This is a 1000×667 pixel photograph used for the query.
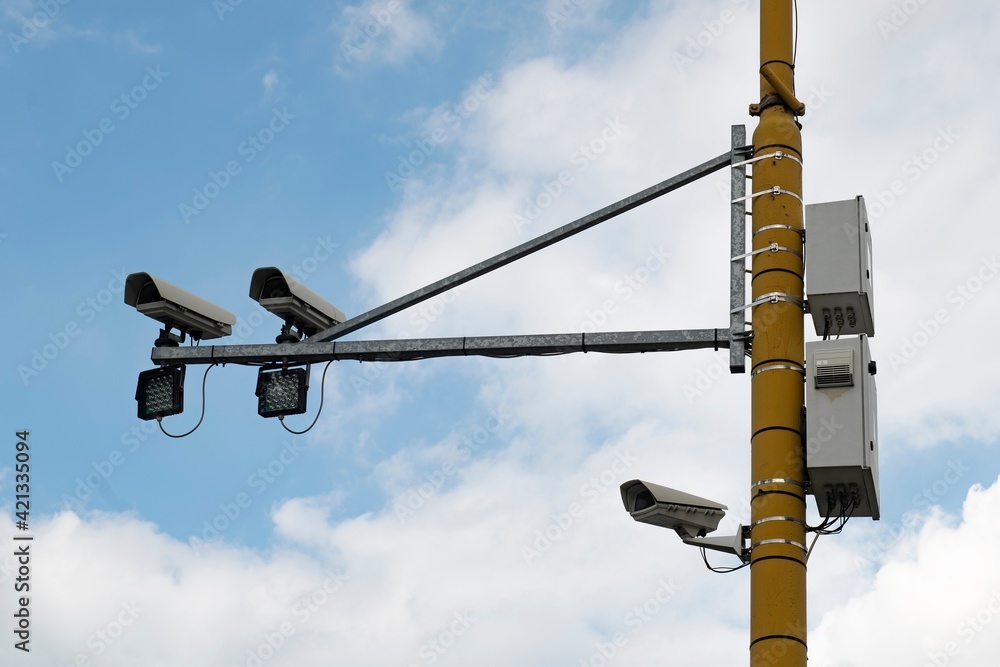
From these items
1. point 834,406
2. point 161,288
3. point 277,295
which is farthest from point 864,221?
point 161,288

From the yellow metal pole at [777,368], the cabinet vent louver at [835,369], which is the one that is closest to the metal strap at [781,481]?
the yellow metal pole at [777,368]

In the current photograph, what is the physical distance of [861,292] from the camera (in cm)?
1255

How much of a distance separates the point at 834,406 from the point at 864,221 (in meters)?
1.63

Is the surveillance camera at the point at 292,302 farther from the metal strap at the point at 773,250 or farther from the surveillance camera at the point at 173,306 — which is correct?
the metal strap at the point at 773,250

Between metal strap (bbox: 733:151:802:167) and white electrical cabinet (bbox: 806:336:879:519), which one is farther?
metal strap (bbox: 733:151:802:167)

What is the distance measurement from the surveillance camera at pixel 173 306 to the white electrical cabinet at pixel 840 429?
5757 mm

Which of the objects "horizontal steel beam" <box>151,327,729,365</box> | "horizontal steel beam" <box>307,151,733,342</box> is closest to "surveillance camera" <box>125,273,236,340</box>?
"horizontal steel beam" <box>151,327,729,365</box>

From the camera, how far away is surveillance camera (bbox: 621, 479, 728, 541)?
12875mm

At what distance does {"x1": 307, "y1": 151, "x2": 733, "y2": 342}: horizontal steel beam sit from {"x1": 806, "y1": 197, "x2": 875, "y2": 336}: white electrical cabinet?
1254mm

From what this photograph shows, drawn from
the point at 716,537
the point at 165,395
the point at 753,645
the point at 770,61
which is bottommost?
the point at 753,645

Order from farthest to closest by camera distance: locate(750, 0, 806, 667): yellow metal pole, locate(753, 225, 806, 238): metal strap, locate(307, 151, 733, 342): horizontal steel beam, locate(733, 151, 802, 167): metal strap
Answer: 1. locate(307, 151, 733, 342): horizontal steel beam
2. locate(733, 151, 802, 167): metal strap
3. locate(753, 225, 806, 238): metal strap
4. locate(750, 0, 806, 667): yellow metal pole

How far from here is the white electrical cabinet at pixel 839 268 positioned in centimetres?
1255

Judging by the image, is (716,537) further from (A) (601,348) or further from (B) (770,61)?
(B) (770,61)

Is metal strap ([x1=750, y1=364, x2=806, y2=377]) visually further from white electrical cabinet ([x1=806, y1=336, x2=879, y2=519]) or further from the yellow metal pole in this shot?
white electrical cabinet ([x1=806, y1=336, x2=879, y2=519])
